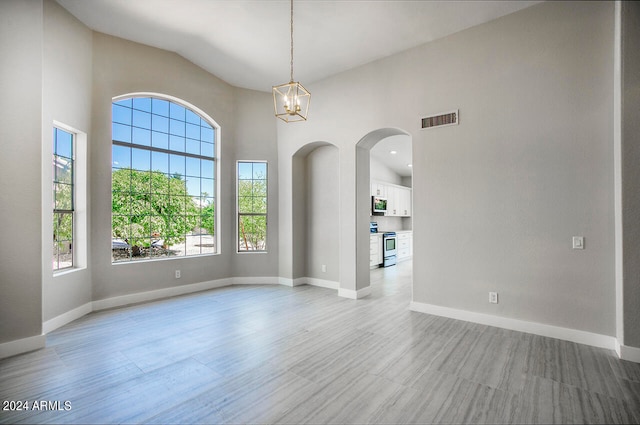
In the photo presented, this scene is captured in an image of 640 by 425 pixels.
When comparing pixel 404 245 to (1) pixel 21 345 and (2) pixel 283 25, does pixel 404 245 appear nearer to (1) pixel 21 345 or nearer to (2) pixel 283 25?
(2) pixel 283 25

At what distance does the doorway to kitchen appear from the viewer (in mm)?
5125

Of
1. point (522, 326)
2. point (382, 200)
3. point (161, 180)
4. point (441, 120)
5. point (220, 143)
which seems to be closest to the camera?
point (522, 326)

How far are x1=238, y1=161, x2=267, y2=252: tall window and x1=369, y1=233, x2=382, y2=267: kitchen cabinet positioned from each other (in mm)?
3033

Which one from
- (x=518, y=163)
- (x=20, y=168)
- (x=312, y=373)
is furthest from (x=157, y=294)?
(x=518, y=163)

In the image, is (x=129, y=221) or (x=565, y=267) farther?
(x=129, y=221)

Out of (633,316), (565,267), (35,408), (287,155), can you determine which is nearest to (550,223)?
(565,267)

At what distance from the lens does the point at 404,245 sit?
31.4 ft

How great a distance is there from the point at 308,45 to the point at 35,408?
15.7ft

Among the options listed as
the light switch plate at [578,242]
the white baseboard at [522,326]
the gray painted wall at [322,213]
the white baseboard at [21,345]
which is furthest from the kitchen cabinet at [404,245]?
the white baseboard at [21,345]

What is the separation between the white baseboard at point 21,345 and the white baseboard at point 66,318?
27cm

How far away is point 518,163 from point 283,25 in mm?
3392

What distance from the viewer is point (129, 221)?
4.76 m

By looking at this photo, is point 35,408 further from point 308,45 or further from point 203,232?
point 308,45

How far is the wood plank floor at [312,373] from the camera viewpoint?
2.09 meters
